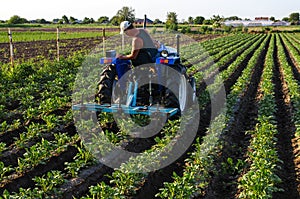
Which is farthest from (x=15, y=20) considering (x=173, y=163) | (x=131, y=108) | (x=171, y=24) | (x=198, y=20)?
(x=173, y=163)

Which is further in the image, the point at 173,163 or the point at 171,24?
the point at 171,24

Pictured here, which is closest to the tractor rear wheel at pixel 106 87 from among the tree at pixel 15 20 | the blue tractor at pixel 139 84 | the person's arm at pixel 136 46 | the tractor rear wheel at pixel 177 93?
the blue tractor at pixel 139 84

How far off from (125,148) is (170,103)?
4.82 feet

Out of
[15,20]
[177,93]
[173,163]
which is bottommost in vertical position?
[173,163]

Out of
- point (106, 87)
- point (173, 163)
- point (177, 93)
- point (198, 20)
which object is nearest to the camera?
point (173, 163)

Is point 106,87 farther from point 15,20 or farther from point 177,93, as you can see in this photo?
point 15,20

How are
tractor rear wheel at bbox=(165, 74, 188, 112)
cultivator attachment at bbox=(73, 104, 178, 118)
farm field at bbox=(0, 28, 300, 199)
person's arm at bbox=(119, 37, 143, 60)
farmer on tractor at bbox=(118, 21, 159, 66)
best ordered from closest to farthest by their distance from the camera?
farm field at bbox=(0, 28, 300, 199) → cultivator attachment at bbox=(73, 104, 178, 118) → farmer on tractor at bbox=(118, 21, 159, 66) → person's arm at bbox=(119, 37, 143, 60) → tractor rear wheel at bbox=(165, 74, 188, 112)

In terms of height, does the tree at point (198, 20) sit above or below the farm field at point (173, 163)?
above

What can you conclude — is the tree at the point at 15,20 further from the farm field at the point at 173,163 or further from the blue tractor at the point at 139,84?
the blue tractor at the point at 139,84

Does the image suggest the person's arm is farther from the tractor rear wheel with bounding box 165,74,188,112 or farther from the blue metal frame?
the tractor rear wheel with bounding box 165,74,188,112

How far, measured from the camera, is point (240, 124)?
8.66 meters

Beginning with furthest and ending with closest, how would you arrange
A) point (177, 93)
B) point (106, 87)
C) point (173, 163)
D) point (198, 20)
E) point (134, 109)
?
point (198, 20) → point (177, 93) → point (106, 87) → point (134, 109) → point (173, 163)

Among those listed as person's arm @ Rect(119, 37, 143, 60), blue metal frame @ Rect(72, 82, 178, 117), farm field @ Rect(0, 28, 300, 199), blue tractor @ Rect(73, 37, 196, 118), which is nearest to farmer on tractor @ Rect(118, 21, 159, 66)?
person's arm @ Rect(119, 37, 143, 60)

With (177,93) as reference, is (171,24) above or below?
above
